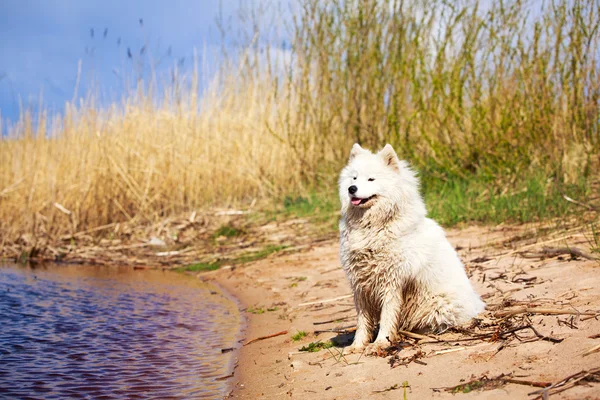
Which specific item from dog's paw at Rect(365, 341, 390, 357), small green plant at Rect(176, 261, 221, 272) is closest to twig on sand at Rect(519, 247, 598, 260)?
dog's paw at Rect(365, 341, 390, 357)

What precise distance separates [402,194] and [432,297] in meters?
0.75

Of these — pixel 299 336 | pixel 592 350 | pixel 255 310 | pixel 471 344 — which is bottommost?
pixel 255 310

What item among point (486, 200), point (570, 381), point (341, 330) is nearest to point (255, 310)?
Answer: point (341, 330)

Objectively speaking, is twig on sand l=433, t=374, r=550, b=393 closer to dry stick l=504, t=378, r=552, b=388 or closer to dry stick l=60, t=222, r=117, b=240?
dry stick l=504, t=378, r=552, b=388

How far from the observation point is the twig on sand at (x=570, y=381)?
2.81 metres

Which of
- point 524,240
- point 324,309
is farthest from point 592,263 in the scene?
point 324,309

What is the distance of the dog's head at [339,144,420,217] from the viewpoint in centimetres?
436

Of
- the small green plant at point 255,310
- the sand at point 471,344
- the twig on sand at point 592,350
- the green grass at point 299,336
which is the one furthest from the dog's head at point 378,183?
the small green plant at point 255,310

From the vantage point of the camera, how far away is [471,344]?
3.79m

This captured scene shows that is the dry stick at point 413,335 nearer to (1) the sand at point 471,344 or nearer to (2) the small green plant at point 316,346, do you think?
(1) the sand at point 471,344

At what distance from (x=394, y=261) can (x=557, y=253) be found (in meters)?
2.22

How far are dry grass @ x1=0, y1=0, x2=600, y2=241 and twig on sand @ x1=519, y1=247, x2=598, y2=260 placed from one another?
123 inches

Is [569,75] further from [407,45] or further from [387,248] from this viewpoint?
[387,248]

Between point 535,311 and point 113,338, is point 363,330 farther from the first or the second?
point 113,338
